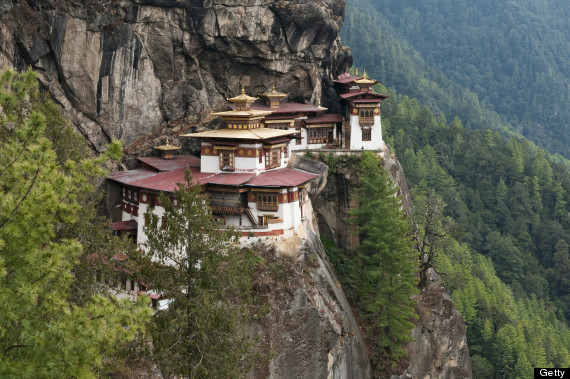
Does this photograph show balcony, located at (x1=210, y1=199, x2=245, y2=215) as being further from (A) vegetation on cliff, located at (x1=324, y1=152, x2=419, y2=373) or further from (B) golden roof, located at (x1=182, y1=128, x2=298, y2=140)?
(A) vegetation on cliff, located at (x1=324, y1=152, x2=419, y2=373)

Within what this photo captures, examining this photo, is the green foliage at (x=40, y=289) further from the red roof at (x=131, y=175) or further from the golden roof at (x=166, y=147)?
the golden roof at (x=166, y=147)

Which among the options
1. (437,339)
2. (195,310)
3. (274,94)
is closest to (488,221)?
(437,339)

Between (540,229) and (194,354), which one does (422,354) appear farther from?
(540,229)

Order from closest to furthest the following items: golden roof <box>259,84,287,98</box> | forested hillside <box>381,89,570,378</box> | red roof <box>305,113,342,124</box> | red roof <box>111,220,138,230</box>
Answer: red roof <box>111,220,138,230</box>
golden roof <box>259,84,287,98</box>
red roof <box>305,113,342,124</box>
forested hillside <box>381,89,570,378</box>

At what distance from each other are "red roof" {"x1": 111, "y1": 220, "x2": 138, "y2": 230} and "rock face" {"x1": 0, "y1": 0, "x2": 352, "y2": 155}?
5.45 meters

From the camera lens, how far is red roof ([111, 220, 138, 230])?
3269 centimetres

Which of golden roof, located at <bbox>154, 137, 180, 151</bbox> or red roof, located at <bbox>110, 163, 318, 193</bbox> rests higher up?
golden roof, located at <bbox>154, 137, 180, 151</bbox>

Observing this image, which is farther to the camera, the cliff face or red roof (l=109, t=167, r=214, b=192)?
the cliff face

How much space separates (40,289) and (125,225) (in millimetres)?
21594

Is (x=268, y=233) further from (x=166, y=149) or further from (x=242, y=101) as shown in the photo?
(x=166, y=149)

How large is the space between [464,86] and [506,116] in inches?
748

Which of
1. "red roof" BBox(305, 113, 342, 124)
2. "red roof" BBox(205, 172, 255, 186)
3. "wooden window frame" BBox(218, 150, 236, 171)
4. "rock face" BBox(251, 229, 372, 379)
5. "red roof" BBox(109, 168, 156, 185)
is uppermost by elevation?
"red roof" BBox(305, 113, 342, 124)

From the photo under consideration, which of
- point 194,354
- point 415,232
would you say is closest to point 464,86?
point 415,232

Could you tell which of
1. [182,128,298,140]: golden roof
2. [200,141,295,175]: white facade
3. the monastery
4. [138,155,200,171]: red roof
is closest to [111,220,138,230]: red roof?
the monastery
